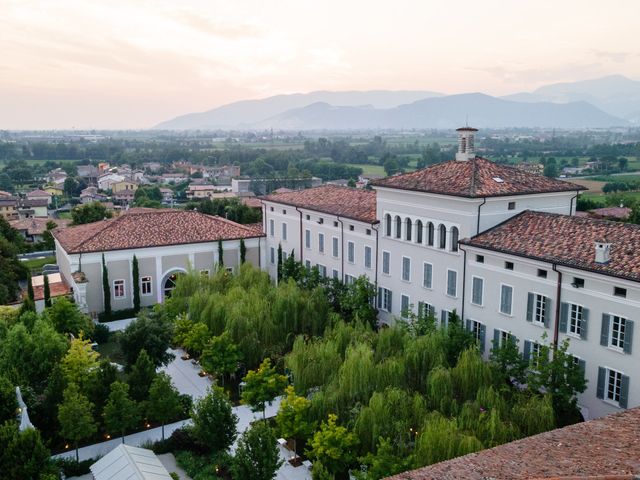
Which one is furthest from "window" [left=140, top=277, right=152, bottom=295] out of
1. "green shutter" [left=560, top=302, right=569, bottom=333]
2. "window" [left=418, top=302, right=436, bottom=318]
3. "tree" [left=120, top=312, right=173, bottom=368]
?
"green shutter" [left=560, top=302, right=569, bottom=333]

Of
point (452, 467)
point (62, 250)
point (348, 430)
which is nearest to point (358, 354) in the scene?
point (348, 430)

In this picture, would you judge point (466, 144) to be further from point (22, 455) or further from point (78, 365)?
point (22, 455)

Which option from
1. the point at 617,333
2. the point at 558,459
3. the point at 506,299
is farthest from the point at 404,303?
the point at 558,459

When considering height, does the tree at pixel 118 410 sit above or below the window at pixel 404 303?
below

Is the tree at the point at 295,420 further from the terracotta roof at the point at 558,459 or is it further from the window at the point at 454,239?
the window at the point at 454,239

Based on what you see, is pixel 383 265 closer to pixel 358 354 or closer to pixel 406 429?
pixel 358 354

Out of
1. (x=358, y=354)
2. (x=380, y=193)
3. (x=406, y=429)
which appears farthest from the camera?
(x=380, y=193)

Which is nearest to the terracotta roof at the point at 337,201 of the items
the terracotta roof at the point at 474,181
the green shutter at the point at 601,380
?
the terracotta roof at the point at 474,181
